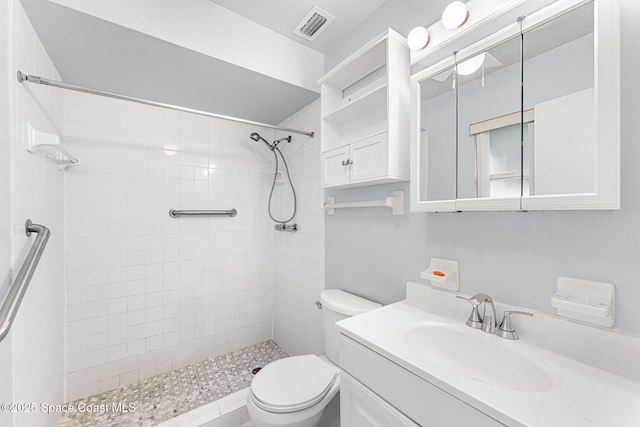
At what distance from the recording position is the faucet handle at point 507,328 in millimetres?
889

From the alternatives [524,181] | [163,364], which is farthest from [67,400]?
[524,181]

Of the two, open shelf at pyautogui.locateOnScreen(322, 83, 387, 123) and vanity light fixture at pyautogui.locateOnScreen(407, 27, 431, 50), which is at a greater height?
vanity light fixture at pyautogui.locateOnScreen(407, 27, 431, 50)

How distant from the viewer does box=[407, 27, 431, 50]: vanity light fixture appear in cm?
114

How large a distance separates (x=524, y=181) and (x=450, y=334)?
614 millimetres

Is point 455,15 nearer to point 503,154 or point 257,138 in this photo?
point 503,154

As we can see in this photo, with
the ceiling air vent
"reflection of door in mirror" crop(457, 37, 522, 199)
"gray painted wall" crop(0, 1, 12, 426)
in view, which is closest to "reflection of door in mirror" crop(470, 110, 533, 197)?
"reflection of door in mirror" crop(457, 37, 522, 199)

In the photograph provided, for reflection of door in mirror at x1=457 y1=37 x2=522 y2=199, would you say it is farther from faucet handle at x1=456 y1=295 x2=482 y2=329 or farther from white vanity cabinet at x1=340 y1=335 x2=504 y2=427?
white vanity cabinet at x1=340 y1=335 x2=504 y2=427

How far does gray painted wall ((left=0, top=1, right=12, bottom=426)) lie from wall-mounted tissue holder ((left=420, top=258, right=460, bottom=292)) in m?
1.56

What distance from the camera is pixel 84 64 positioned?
1.48 m

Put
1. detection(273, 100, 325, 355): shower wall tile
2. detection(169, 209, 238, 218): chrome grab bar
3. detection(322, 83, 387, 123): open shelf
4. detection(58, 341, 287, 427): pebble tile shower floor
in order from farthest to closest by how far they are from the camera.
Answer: detection(169, 209, 238, 218): chrome grab bar → detection(273, 100, 325, 355): shower wall tile → detection(58, 341, 287, 427): pebble tile shower floor → detection(322, 83, 387, 123): open shelf

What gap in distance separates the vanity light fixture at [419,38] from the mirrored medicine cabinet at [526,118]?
138 millimetres

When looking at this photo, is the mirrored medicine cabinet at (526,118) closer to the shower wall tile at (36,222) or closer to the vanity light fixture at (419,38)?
the vanity light fixture at (419,38)

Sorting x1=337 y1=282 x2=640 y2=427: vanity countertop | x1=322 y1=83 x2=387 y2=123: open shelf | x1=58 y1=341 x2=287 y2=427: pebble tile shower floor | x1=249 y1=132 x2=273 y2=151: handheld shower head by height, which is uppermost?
x1=249 y1=132 x2=273 y2=151: handheld shower head

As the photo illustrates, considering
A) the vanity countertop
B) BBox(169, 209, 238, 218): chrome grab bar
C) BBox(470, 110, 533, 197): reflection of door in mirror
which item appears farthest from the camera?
BBox(169, 209, 238, 218): chrome grab bar
